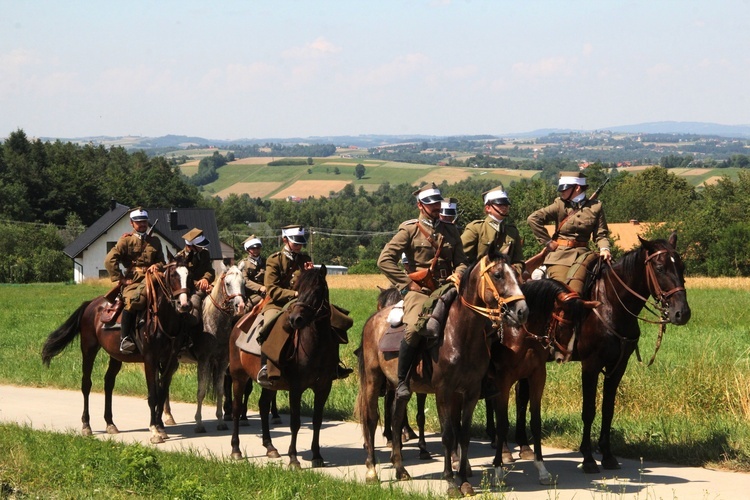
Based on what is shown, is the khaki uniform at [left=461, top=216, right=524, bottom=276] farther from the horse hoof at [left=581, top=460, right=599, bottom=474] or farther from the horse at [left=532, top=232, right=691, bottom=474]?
the horse hoof at [left=581, top=460, right=599, bottom=474]

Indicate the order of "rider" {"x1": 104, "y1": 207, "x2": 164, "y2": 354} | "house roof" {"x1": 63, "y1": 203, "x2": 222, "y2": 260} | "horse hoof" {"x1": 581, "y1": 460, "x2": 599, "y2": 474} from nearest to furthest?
"horse hoof" {"x1": 581, "y1": 460, "x2": 599, "y2": 474}
"rider" {"x1": 104, "y1": 207, "x2": 164, "y2": 354}
"house roof" {"x1": 63, "y1": 203, "x2": 222, "y2": 260}

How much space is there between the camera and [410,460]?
517 inches

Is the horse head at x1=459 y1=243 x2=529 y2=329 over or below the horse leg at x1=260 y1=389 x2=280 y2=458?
over

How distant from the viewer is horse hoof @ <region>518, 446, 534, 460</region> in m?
12.7

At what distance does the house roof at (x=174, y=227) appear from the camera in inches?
3312

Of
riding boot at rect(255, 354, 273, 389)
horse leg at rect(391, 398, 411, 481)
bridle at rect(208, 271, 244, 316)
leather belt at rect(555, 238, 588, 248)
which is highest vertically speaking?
leather belt at rect(555, 238, 588, 248)

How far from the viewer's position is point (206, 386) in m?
16.2

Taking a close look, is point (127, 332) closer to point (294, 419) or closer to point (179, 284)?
point (179, 284)

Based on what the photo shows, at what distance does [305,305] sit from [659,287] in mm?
4075


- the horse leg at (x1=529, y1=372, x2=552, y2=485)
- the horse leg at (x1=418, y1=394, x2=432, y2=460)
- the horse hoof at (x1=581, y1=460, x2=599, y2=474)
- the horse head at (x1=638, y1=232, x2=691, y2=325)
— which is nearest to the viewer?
the horse leg at (x1=529, y1=372, x2=552, y2=485)

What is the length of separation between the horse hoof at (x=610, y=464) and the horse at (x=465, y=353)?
169cm

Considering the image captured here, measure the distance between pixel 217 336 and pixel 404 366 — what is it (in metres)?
5.92

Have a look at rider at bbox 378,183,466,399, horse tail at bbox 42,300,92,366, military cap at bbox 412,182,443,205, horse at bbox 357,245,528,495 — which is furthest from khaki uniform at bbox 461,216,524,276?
horse tail at bbox 42,300,92,366

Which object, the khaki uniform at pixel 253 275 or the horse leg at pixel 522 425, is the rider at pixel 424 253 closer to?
the horse leg at pixel 522 425
